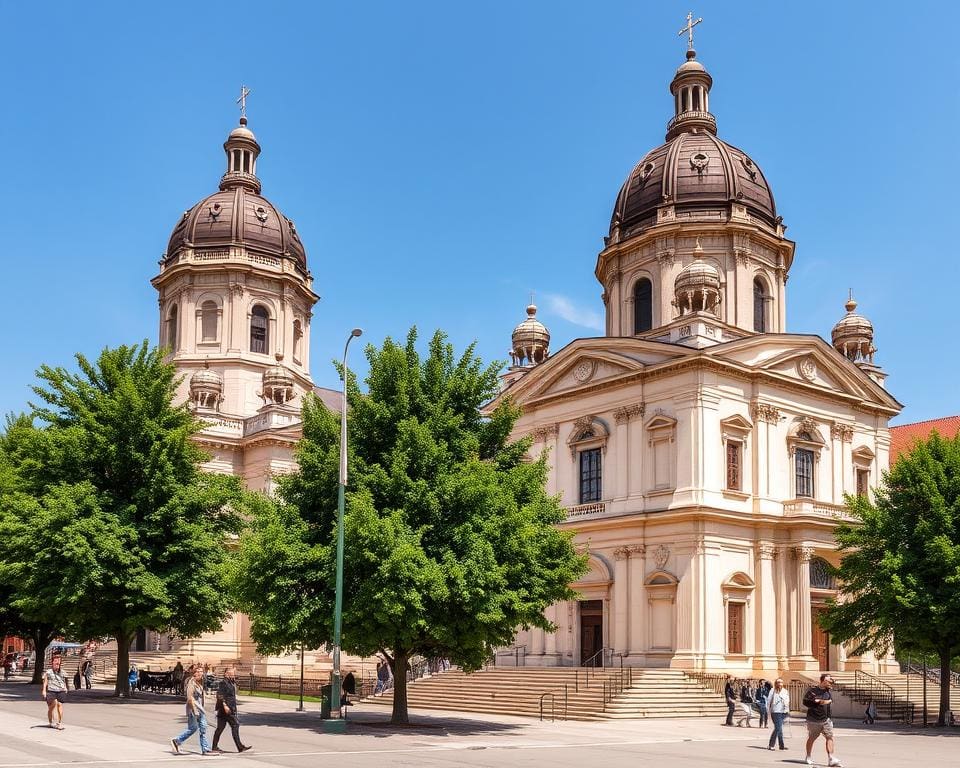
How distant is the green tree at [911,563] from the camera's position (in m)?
35.3

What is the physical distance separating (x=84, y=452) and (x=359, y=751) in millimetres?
19758

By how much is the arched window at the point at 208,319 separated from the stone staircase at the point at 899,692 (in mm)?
42174

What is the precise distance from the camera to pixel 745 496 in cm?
4522

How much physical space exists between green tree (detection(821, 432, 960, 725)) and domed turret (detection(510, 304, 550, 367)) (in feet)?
70.6

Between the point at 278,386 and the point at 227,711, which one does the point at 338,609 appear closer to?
the point at 227,711

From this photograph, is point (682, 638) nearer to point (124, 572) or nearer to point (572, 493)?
point (572, 493)

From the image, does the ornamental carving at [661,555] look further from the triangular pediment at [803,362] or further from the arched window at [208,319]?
the arched window at [208,319]

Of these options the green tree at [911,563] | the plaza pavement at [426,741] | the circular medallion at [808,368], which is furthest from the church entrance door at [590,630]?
the circular medallion at [808,368]

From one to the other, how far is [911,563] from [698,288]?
15.4 meters

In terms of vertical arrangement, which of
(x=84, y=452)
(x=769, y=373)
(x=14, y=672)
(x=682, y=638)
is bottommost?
(x=14, y=672)

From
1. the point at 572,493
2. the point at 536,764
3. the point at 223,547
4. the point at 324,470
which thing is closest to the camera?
the point at 536,764

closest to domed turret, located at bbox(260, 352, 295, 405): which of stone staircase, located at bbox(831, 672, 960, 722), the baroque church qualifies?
the baroque church

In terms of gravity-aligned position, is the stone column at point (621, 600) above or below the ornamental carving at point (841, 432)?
below

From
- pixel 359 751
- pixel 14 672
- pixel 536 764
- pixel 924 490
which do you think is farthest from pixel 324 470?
pixel 14 672
